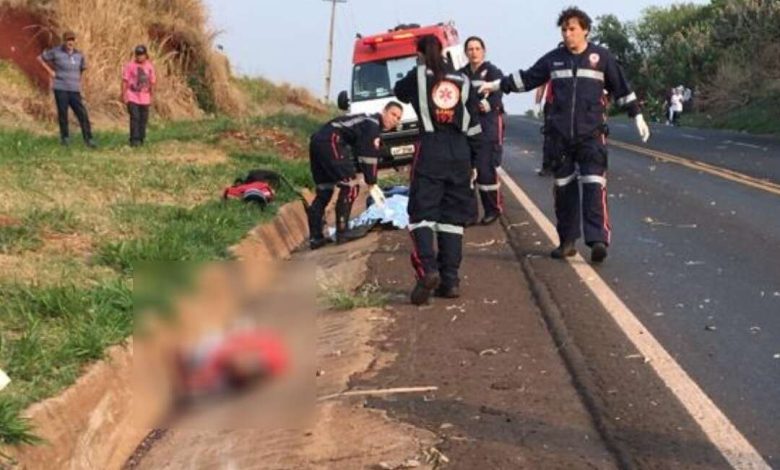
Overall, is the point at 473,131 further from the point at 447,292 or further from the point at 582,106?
the point at 582,106

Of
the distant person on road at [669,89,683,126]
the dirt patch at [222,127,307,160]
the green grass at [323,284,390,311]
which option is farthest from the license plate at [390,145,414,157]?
the distant person on road at [669,89,683,126]

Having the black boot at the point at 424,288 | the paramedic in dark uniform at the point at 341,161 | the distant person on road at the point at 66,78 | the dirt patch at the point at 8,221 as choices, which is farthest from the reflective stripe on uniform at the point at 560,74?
the distant person on road at the point at 66,78

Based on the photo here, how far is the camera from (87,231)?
9094mm

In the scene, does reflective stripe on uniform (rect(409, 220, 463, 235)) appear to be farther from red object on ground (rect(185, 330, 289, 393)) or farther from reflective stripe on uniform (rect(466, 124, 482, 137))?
red object on ground (rect(185, 330, 289, 393))

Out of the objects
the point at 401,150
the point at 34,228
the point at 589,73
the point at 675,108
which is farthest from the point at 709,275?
the point at 675,108

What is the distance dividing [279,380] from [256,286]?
3.05 ft

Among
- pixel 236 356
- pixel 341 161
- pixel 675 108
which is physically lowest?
pixel 675 108

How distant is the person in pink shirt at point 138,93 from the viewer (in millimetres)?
17234

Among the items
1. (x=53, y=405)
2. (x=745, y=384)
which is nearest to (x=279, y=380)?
(x=53, y=405)

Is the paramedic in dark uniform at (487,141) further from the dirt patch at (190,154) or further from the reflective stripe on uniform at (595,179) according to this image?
the dirt patch at (190,154)

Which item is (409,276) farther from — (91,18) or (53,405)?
(91,18)

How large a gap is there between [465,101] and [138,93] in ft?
35.3

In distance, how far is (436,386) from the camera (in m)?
5.64

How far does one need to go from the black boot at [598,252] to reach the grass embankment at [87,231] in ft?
9.79
